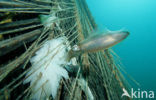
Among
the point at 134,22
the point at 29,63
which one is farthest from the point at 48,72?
the point at 134,22

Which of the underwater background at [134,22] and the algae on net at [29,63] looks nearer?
the algae on net at [29,63]

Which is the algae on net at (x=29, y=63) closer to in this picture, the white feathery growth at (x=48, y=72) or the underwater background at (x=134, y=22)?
the white feathery growth at (x=48, y=72)

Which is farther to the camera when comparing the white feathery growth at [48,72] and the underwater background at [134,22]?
the underwater background at [134,22]

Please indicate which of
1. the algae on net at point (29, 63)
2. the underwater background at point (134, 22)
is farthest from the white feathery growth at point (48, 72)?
the underwater background at point (134, 22)

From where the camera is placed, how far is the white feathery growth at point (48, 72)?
76 centimetres

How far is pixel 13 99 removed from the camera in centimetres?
69

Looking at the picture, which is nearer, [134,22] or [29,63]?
[29,63]

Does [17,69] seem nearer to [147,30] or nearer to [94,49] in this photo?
[94,49]

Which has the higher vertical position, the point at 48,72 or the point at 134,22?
the point at 48,72

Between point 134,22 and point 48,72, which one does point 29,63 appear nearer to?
point 48,72

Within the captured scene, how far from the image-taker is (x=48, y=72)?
0.83 metres

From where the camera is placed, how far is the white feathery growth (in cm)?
76

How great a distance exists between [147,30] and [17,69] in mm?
49342

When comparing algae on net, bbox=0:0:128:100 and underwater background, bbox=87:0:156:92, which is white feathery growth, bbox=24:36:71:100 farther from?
underwater background, bbox=87:0:156:92
